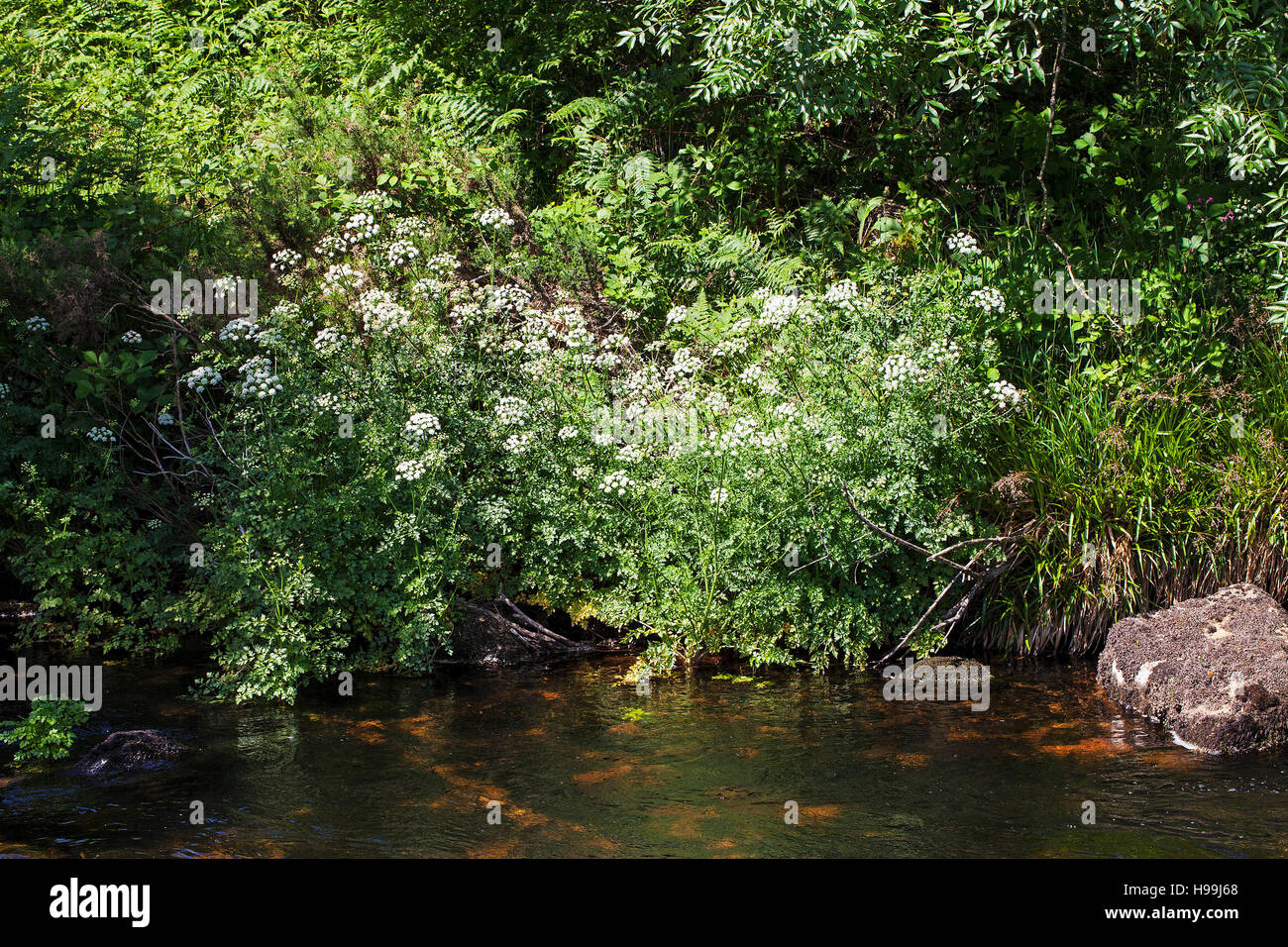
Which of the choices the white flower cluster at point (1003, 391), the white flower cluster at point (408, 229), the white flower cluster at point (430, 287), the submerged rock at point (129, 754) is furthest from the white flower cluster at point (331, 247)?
the white flower cluster at point (1003, 391)

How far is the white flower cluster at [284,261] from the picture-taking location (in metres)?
9.09

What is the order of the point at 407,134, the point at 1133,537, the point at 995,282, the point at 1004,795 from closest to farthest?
the point at 1004,795 < the point at 1133,537 < the point at 995,282 < the point at 407,134

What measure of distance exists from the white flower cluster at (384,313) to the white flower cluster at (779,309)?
2582 mm

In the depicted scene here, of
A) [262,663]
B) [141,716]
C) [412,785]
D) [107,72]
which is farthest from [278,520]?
[107,72]

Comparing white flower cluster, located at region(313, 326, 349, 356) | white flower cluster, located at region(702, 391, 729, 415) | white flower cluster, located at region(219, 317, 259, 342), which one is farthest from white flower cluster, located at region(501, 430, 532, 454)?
white flower cluster, located at region(219, 317, 259, 342)

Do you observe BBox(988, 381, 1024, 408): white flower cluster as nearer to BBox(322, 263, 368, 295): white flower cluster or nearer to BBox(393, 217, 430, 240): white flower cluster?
BBox(322, 263, 368, 295): white flower cluster

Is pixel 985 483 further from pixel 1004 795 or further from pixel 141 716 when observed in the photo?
pixel 141 716

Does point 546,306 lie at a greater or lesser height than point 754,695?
greater

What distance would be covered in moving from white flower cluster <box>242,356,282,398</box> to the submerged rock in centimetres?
231

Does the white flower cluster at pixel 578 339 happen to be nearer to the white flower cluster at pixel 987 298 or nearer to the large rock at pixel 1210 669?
the white flower cluster at pixel 987 298

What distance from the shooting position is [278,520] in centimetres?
727

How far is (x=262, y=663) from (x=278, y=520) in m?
0.92

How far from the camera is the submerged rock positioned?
235 inches

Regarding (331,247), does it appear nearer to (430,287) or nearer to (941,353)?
(430,287)
